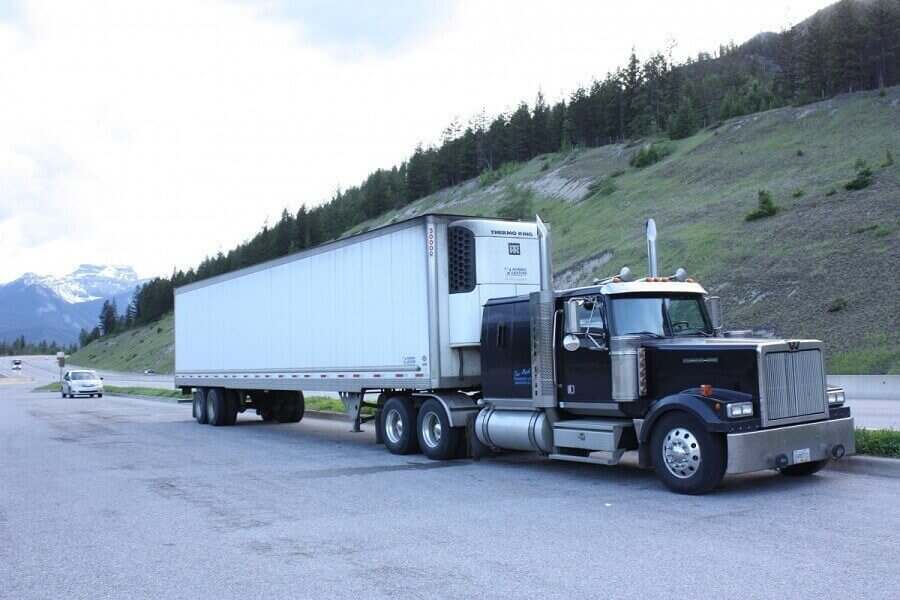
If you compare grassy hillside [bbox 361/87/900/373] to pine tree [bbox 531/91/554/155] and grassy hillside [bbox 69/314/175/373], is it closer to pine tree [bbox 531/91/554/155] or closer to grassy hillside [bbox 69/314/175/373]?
pine tree [bbox 531/91/554/155]

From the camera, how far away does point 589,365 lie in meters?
11.3

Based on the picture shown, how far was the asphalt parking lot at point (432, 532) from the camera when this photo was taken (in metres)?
6.32

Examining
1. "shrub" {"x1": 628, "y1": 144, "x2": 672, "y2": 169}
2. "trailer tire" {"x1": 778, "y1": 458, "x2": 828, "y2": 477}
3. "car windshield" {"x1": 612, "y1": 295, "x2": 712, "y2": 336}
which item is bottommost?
"trailer tire" {"x1": 778, "y1": 458, "x2": 828, "y2": 477}

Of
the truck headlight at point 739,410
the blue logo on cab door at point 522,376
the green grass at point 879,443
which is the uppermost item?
the blue logo on cab door at point 522,376

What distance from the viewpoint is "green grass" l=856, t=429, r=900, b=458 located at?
10844 millimetres

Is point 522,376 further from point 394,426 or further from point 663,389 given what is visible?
point 394,426

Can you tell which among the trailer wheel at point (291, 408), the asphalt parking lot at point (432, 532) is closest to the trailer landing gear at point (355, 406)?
the asphalt parking lot at point (432, 532)

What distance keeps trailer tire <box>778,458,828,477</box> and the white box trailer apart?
4.96m

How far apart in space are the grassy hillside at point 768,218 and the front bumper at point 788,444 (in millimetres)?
20211

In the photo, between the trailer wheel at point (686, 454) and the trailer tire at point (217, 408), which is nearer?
the trailer wheel at point (686, 454)

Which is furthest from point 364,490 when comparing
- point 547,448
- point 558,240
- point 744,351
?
point 558,240

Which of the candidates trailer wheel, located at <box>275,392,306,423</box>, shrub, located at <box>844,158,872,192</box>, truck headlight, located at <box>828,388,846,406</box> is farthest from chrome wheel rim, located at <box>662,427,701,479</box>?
shrub, located at <box>844,158,872,192</box>

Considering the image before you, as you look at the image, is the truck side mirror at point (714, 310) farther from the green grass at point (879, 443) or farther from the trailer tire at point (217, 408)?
the trailer tire at point (217, 408)

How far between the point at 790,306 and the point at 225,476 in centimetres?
3013
